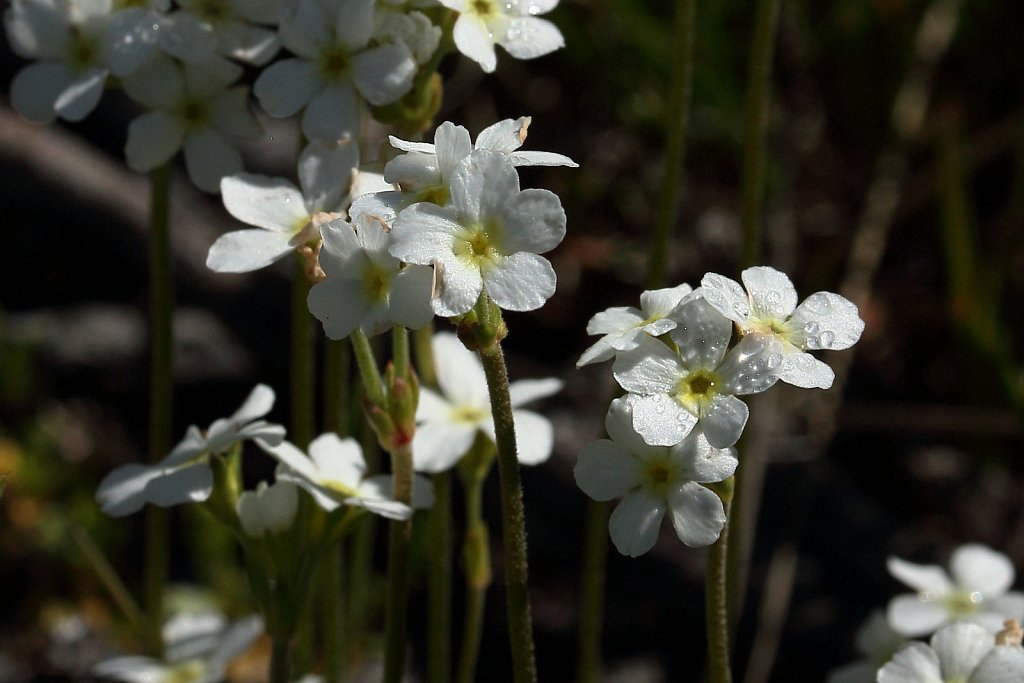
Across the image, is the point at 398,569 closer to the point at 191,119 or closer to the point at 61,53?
the point at 191,119

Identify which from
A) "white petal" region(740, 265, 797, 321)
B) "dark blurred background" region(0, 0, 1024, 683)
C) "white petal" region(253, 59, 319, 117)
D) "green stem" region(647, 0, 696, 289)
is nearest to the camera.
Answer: "white petal" region(740, 265, 797, 321)

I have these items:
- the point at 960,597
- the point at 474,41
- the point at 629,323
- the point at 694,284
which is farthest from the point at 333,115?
the point at 694,284

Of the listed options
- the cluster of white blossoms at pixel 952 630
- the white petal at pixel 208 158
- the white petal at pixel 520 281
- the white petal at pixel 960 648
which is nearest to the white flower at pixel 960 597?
the cluster of white blossoms at pixel 952 630

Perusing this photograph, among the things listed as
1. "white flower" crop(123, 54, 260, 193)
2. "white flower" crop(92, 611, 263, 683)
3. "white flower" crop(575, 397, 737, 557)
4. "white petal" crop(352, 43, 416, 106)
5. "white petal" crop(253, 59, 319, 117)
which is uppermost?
"white petal" crop(352, 43, 416, 106)

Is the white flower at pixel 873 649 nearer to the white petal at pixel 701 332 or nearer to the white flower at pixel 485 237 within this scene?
the white petal at pixel 701 332

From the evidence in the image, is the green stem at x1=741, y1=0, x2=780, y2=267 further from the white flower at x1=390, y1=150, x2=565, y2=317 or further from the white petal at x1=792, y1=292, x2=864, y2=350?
the white flower at x1=390, y1=150, x2=565, y2=317

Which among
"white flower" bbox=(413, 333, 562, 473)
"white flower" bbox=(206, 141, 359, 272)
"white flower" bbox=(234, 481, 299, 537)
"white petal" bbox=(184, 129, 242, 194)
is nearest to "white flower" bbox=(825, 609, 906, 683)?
"white flower" bbox=(413, 333, 562, 473)
